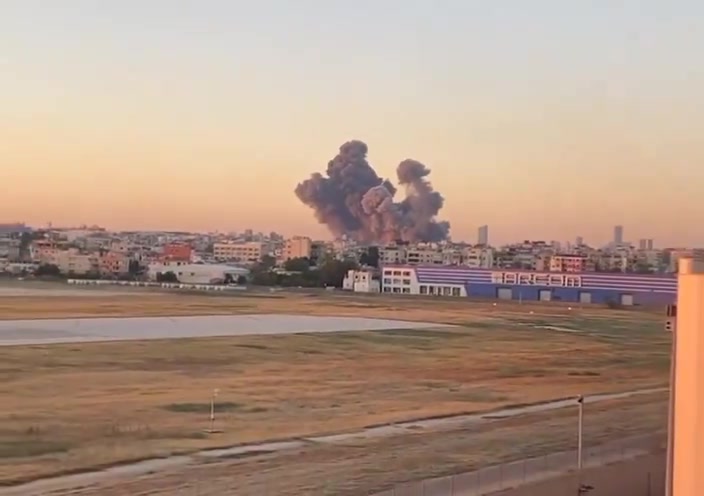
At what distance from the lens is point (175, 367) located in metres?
27.8

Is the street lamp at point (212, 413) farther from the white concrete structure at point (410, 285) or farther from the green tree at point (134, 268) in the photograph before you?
the green tree at point (134, 268)

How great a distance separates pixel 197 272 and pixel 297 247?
104 feet

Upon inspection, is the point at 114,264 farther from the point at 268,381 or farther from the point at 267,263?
the point at 268,381

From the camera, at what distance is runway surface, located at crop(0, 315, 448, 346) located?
3441cm

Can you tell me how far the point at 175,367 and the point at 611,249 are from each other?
428ft

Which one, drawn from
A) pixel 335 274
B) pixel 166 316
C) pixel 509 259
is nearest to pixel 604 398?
pixel 166 316

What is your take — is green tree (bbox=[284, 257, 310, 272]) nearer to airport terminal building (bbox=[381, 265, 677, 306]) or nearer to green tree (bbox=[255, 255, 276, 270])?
green tree (bbox=[255, 255, 276, 270])

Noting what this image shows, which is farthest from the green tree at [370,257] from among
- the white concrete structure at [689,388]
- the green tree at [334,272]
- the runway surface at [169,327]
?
the white concrete structure at [689,388]

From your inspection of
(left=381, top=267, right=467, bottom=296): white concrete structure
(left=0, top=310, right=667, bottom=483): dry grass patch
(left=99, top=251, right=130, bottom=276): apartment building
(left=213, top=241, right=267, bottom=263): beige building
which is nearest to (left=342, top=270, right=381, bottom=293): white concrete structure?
(left=381, top=267, right=467, bottom=296): white concrete structure

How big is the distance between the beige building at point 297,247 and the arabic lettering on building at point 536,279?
4953 centimetres

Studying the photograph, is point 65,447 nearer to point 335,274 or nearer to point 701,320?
point 701,320

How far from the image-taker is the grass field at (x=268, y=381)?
17.7 meters

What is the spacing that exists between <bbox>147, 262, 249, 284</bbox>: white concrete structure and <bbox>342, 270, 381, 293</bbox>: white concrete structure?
12357 mm

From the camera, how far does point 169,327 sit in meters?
39.8
